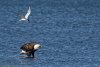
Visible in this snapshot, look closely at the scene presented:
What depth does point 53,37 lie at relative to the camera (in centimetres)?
4000

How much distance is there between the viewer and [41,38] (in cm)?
3950

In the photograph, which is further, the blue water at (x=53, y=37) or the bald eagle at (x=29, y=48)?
the bald eagle at (x=29, y=48)

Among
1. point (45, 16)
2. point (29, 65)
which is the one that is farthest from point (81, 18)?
point (29, 65)

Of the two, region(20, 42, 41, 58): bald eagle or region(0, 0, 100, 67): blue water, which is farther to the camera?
region(20, 42, 41, 58): bald eagle

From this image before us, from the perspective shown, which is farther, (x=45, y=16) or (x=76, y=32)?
(x=45, y=16)

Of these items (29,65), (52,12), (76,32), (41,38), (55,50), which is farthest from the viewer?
(52,12)

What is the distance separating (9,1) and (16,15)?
1800 centimetres

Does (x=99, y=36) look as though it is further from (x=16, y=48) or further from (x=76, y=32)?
(x=16, y=48)

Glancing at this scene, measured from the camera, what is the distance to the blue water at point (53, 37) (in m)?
32.0

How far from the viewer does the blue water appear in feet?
105

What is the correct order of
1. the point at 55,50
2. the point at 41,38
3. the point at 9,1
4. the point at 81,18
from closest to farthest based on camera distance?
1. the point at 55,50
2. the point at 41,38
3. the point at 81,18
4. the point at 9,1

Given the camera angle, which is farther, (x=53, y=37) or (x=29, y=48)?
(x=53, y=37)

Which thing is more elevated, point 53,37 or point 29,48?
point 29,48

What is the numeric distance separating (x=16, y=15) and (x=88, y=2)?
847 inches
